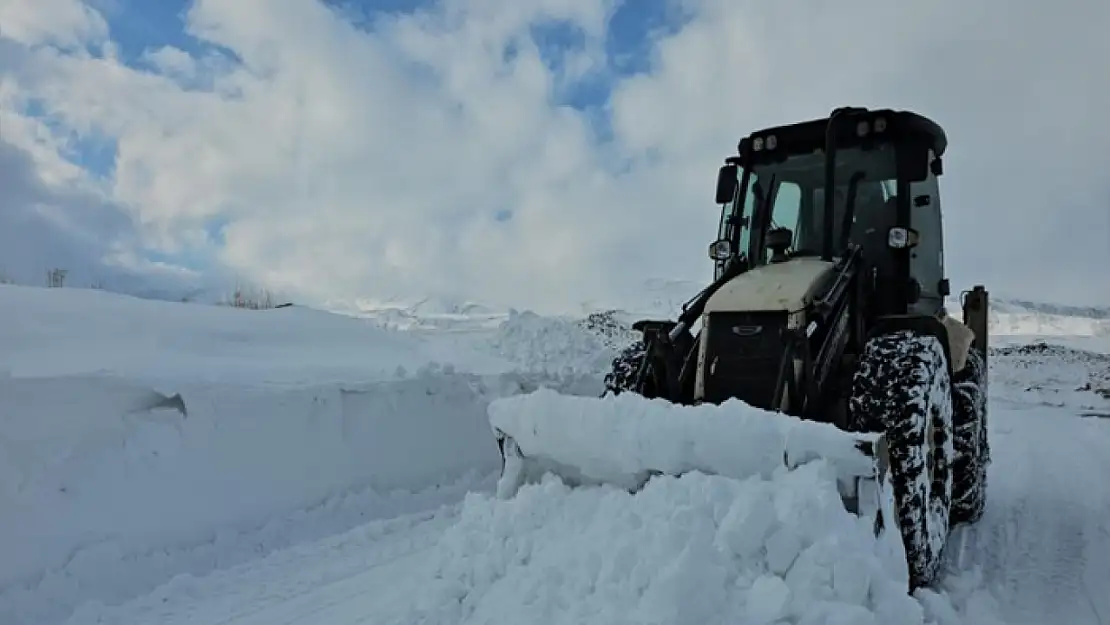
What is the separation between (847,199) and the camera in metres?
5.00

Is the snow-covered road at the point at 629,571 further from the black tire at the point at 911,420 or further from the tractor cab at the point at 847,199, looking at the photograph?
the tractor cab at the point at 847,199

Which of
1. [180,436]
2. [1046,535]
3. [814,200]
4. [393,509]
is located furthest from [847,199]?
[180,436]

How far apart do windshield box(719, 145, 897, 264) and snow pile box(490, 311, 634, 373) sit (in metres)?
3.93

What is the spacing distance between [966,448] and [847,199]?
5.80 ft

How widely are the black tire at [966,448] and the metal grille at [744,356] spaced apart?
1.65 meters

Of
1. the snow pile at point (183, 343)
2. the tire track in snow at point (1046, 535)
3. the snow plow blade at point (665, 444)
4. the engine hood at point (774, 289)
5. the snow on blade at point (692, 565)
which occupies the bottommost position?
the tire track in snow at point (1046, 535)

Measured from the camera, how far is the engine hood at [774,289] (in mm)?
4035

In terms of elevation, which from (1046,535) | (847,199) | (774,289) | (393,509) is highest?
(847,199)

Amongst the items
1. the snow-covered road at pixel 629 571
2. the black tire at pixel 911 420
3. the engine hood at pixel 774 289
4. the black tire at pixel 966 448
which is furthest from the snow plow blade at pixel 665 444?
the black tire at pixel 966 448

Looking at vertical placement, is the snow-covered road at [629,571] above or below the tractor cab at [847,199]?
below

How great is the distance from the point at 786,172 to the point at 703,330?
1.71 m

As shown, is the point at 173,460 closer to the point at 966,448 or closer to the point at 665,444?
the point at 665,444

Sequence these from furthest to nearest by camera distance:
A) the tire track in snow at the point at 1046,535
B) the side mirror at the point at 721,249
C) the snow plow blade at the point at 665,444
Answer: the side mirror at the point at 721,249
the tire track in snow at the point at 1046,535
the snow plow blade at the point at 665,444

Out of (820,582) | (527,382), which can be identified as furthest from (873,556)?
(527,382)
